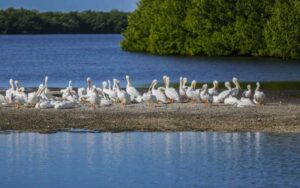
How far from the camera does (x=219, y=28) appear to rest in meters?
78.6

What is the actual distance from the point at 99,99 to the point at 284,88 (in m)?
11.3

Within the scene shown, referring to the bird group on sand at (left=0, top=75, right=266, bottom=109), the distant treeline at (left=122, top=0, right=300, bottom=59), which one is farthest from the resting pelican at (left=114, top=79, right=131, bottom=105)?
the distant treeline at (left=122, top=0, right=300, bottom=59)

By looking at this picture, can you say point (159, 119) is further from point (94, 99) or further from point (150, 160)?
point (150, 160)

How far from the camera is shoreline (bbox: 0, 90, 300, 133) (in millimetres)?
23531

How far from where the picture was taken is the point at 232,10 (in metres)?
77.2

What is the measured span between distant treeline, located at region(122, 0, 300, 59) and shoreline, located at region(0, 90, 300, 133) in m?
38.9

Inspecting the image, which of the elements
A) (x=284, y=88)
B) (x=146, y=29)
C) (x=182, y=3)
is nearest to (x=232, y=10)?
(x=182, y=3)

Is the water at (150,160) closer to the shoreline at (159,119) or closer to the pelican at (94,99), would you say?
the shoreline at (159,119)

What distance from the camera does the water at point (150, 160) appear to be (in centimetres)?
1764

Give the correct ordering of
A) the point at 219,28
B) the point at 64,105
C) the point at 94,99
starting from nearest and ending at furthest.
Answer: the point at 64,105, the point at 94,99, the point at 219,28

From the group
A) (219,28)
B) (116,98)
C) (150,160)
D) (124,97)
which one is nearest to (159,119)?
(124,97)

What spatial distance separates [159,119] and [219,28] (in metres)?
54.3

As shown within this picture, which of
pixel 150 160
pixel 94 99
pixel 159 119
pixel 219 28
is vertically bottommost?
pixel 150 160

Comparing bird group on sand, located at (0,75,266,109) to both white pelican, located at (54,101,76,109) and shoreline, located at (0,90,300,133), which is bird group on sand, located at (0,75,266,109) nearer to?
white pelican, located at (54,101,76,109)
